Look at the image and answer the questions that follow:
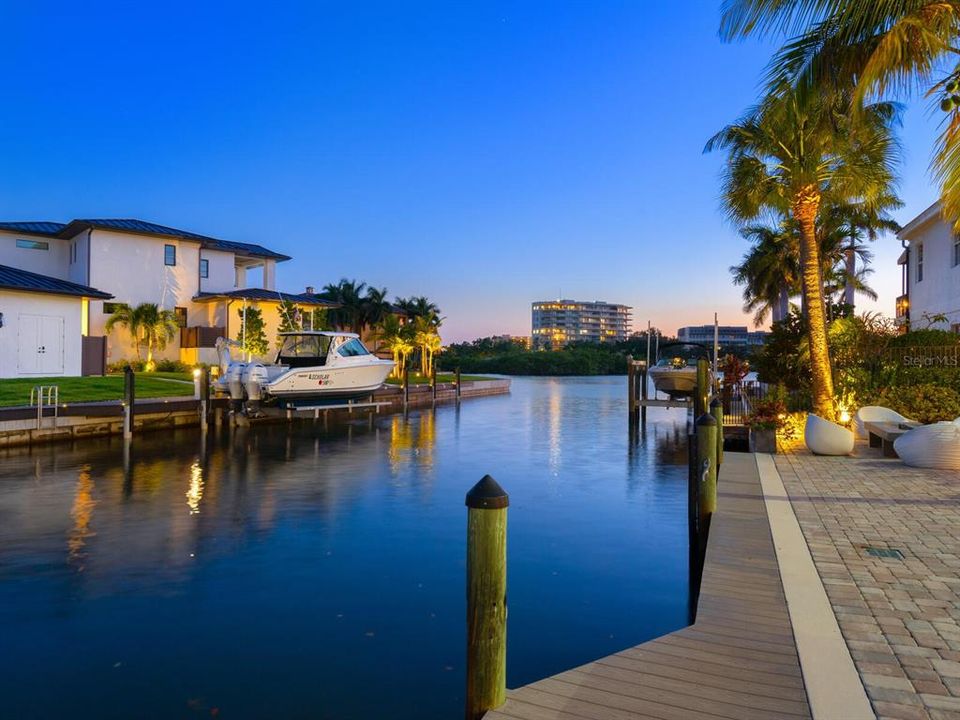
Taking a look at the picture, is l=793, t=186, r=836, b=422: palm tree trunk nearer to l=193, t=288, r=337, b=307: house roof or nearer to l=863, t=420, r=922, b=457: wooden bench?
l=863, t=420, r=922, b=457: wooden bench

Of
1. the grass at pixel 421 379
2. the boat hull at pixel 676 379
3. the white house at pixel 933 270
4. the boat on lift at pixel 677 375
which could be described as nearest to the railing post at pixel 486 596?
the white house at pixel 933 270

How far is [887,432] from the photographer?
1209 cm

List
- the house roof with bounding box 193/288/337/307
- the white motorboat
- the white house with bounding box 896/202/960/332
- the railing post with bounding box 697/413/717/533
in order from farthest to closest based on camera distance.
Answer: the house roof with bounding box 193/288/337/307 < the white motorboat < the white house with bounding box 896/202/960/332 < the railing post with bounding box 697/413/717/533

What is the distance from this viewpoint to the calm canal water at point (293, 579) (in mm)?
5281

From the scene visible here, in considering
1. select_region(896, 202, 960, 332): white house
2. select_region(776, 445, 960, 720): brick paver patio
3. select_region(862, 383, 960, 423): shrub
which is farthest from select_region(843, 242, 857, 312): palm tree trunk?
select_region(776, 445, 960, 720): brick paver patio

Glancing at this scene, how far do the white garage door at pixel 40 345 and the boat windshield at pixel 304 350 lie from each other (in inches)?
363

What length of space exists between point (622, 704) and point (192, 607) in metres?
5.18

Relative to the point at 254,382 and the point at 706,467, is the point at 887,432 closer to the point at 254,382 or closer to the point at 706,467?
the point at 706,467

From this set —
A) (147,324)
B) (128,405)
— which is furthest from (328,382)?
(147,324)

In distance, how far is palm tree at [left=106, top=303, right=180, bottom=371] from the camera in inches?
1230

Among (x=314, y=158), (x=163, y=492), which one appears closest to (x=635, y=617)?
(x=163, y=492)

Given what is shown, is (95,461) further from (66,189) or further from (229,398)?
(66,189)

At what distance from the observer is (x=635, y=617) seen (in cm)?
682

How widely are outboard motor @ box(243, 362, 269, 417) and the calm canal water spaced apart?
14.7 feet
